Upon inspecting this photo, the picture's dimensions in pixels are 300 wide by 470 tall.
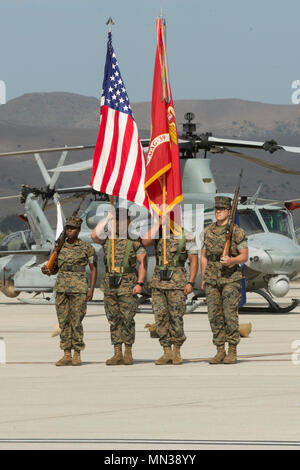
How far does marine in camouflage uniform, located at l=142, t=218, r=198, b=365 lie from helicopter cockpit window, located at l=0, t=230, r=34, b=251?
18.8 m

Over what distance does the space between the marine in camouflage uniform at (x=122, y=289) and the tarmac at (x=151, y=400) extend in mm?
331

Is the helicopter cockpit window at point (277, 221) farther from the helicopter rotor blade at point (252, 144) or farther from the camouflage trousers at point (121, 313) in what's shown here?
the camouflage trousers at point (121, 313)

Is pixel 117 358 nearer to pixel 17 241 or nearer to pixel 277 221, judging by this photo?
pixel 277 221

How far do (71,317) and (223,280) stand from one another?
175 cm

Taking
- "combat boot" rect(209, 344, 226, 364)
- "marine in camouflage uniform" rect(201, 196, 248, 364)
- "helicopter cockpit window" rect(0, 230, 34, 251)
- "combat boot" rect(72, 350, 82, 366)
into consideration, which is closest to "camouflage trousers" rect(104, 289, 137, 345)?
"combat boot" rect(72, 350, 82, 366)

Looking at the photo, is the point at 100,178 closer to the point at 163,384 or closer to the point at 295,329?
the point at 163,384

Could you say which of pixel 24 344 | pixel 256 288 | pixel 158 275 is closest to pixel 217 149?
pixel 256 288

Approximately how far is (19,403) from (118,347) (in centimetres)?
296

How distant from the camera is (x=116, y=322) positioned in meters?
11.8

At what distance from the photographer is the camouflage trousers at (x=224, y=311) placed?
456 inches

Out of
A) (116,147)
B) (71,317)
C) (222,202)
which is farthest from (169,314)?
(116,147)

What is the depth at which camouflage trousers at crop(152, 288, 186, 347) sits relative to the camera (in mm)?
11703

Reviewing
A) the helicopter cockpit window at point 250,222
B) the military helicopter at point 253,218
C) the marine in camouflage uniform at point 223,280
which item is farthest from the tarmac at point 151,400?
the helicopter cockpit window at point 250,222

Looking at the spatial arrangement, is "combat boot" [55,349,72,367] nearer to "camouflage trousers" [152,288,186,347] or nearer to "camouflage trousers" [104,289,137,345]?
"camouflage trousers" [104,289,137,345]
